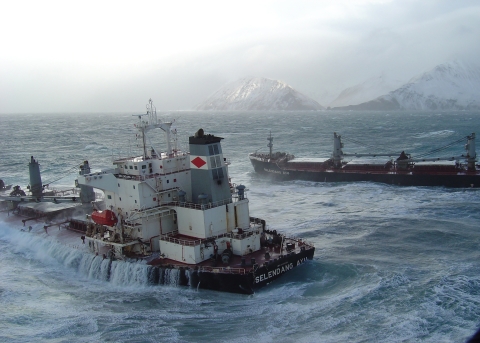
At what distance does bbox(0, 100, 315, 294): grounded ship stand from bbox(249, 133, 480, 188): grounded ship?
33.3 meters

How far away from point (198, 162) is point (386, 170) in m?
39.7

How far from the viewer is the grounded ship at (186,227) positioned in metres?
27.2

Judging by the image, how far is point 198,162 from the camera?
98.5 ft

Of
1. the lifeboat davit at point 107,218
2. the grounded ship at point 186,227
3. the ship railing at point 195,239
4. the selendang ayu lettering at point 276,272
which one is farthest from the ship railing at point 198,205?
the selendang ayu lettering at point 276,272

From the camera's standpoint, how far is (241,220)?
30.6m

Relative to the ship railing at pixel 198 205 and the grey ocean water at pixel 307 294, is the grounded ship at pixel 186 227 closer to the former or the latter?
the ship railing at pixel 198 205

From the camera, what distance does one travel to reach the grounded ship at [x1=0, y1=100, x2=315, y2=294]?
27156 mm

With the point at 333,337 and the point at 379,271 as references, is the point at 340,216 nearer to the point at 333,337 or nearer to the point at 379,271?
the point at 379,271

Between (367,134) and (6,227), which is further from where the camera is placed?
(367,134)

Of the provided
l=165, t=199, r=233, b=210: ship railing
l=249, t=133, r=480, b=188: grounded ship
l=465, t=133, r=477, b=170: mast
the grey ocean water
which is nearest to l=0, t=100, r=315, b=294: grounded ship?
l=165, t=199, r=233, b=210: ship railing

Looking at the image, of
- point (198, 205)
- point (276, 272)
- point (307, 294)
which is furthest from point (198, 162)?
point (307, 294)

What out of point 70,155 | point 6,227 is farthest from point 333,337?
point 70,155

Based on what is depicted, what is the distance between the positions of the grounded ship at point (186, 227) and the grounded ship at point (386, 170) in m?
33.3

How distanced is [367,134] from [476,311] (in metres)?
116
